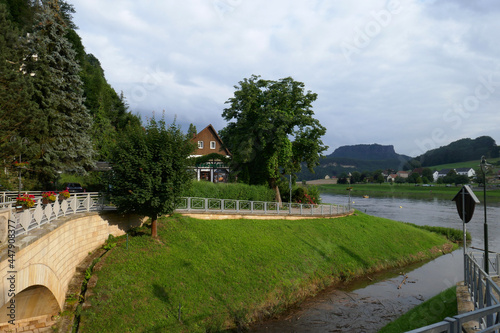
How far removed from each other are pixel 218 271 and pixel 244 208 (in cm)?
1050

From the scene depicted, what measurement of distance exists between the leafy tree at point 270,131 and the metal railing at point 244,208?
4163 millimetres

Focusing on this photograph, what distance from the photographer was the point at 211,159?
3853cm

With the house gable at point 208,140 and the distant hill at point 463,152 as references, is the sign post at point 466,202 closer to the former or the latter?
the house gable at point 208,140

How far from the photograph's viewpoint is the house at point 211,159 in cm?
3743

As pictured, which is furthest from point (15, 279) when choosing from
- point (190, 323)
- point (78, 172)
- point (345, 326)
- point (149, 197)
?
point (78, 172)

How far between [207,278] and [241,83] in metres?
22.9

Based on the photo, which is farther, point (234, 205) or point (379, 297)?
point (234, 205)

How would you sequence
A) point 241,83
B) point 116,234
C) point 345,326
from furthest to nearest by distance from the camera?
1. point 241,83
2. point 116,234
3. point 345,326

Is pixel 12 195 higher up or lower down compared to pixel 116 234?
higher up

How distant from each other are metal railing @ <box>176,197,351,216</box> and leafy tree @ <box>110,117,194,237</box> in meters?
2.43

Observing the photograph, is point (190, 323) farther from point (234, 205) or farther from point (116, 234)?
point (234, 205)

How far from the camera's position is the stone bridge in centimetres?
759

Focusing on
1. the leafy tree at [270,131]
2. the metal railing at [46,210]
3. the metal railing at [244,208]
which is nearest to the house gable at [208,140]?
the leafy tree at [270,131]

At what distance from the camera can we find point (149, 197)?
50.6ft
